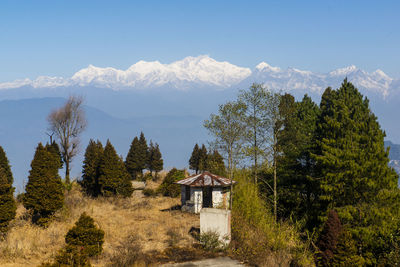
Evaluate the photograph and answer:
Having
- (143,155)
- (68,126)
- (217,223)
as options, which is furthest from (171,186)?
(217,223)

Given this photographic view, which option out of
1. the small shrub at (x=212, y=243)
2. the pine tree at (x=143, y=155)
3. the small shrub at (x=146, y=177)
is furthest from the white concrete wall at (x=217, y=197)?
the pine tree at (x=143, y=155)

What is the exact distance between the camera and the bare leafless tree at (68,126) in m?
46.5

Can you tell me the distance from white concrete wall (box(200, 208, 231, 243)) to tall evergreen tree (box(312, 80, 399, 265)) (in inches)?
402

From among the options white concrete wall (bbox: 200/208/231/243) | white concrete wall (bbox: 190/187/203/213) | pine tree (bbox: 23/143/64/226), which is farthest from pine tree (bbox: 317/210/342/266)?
pine tree (bbox: 23/143/64/226)

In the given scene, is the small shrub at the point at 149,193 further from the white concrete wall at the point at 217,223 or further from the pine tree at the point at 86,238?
the pine tree at the point at 86,238

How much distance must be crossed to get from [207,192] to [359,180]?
434 inches

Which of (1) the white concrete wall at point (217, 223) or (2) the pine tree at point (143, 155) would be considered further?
(2) the pine tree at point (143, 155)

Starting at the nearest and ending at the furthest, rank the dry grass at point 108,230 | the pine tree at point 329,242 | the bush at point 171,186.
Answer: the dry grass at point 108,230
the pine tree at point 329,242
the bush at point 171,186

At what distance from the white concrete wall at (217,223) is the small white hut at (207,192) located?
825 centimetres

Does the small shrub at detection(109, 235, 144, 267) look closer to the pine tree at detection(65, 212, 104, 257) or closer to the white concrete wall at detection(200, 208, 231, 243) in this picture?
the pine tree at detection(65, 212, 104, 257)

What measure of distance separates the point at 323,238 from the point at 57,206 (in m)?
15.6

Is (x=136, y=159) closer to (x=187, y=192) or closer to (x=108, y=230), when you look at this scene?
(x=187, y=192)

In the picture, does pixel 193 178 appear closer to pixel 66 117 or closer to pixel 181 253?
pixel 181 253

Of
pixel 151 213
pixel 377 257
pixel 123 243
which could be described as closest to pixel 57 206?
pixel 123 243
